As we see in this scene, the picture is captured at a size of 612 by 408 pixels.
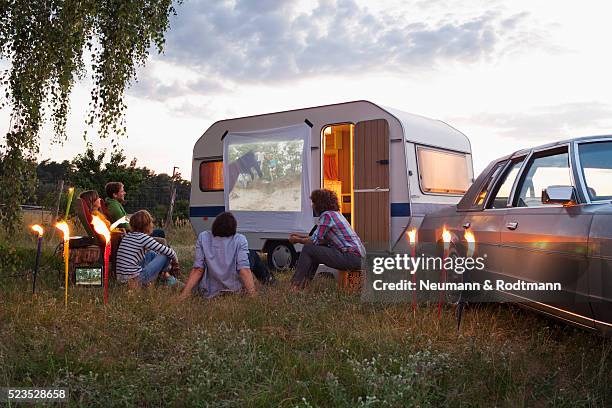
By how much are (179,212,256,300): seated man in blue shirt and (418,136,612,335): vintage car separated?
86.4 inches

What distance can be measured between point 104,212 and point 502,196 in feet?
17.1

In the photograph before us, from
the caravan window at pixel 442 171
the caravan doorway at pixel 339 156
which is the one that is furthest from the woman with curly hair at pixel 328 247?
the caravan doorway at pixel 339 156

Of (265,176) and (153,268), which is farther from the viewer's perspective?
(265,176)

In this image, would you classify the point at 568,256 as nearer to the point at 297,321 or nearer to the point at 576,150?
the point at 576,150

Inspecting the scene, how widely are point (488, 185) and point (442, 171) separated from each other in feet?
11.7

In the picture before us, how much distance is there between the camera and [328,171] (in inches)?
447

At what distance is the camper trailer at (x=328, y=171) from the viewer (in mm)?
8641

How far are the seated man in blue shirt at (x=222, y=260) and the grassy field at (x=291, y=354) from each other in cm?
55

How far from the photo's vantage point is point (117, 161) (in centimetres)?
2672

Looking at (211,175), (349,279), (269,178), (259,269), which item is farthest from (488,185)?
→ (211,175)

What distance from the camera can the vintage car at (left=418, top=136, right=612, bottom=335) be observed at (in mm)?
3779

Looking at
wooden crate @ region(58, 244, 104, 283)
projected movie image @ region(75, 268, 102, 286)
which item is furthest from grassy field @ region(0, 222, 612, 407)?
wooden crate @ region(58, 244, 104, 283)

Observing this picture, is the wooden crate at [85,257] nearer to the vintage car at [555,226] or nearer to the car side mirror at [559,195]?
the vintage car at [555,226]

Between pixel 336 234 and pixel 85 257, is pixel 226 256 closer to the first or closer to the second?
pixel 336 234
